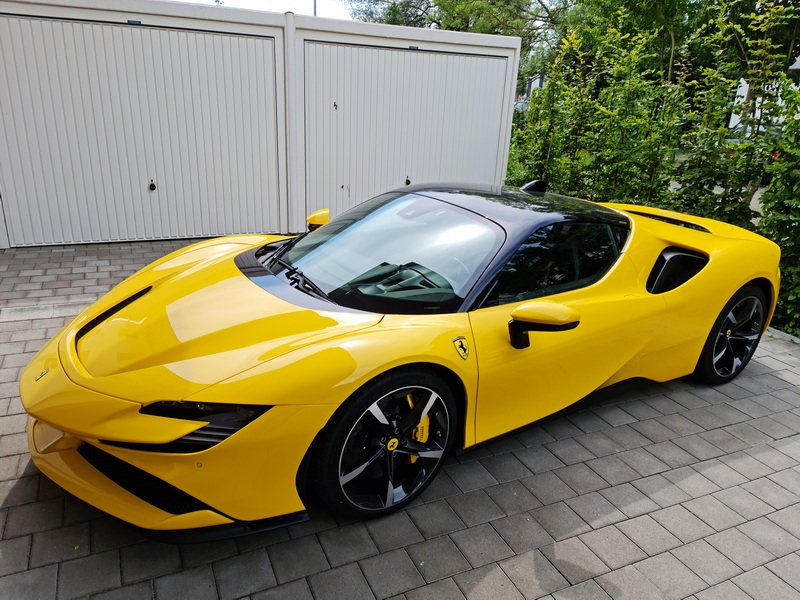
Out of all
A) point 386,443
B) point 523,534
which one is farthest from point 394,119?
point 523,534

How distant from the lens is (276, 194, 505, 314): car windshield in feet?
8.34

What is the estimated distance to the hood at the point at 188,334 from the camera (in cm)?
206

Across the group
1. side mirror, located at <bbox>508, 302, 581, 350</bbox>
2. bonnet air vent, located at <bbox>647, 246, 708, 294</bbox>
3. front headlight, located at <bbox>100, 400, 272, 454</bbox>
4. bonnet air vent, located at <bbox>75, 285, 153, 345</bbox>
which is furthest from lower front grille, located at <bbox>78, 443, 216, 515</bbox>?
bonnet air vent, located at <bbox>647, 246, 708, 294</bbox>

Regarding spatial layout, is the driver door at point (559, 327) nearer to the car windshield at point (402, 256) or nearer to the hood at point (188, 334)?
the car windshield at point (402, 256)

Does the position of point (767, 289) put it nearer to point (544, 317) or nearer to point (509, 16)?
point (544, 317)

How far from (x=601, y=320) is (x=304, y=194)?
537 cm

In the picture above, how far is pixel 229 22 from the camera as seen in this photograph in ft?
21.3

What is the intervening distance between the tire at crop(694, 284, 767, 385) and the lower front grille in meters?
3.22

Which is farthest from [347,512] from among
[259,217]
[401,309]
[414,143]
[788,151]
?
[414,143]

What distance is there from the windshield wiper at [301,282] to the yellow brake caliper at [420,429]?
58 cm

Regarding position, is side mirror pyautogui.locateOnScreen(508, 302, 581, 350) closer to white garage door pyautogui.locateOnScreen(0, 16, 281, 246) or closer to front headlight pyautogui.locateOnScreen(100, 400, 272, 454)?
front headlight pyautogui.locateOnScreen(100, 400, 272, 454)

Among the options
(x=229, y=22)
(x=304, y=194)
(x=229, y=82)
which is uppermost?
(x=229, y=22)

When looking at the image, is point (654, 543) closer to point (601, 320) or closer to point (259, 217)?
point (601, 320)

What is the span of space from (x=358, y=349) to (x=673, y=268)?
226cm
